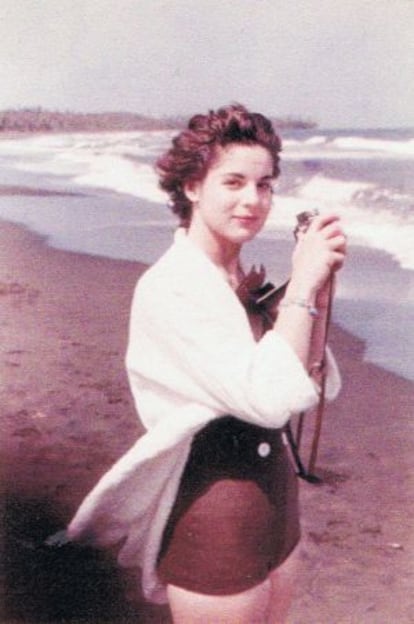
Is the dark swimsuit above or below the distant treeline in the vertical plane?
below

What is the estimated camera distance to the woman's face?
29.9 inches

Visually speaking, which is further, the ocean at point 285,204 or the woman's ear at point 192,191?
the ocean at point 285,204

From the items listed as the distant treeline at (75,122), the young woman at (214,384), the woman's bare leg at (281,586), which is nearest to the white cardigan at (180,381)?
the young woman at (214,384)

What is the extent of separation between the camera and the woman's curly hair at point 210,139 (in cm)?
76

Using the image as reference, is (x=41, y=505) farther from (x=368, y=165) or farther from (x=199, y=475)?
(x=368, y=165)

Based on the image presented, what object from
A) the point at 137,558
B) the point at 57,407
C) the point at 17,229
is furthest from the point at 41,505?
the point at 17,229

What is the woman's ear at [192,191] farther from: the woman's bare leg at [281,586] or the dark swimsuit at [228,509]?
the woman's bare leg at [281,586]

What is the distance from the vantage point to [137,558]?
86 cm

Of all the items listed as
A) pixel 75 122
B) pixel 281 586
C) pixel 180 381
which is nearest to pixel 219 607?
pixel 281 586

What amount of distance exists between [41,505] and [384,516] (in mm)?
484

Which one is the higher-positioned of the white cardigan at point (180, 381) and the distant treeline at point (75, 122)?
the distant treeline at point (75, 122)

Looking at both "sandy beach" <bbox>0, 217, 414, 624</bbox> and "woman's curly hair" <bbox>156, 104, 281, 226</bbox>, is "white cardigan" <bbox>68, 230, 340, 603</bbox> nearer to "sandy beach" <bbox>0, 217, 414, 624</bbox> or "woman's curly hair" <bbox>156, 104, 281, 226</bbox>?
"woman's curly hair" <bbox>156, 104, 281, 226</bbox>

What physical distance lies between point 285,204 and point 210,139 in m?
0.22

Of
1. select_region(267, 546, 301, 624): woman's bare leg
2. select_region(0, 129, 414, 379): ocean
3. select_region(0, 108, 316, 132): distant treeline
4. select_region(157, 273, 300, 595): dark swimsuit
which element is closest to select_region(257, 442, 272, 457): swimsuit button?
select_region(157, 273, 300, 595): dark swimsuit
